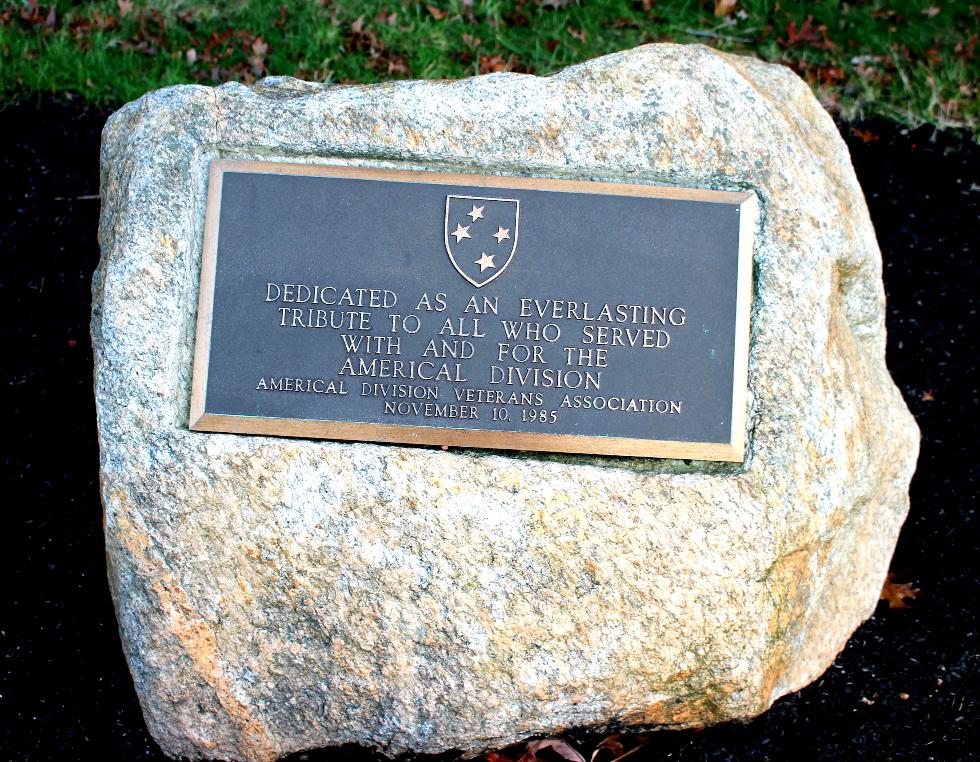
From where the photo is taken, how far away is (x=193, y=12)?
5012 millimetres

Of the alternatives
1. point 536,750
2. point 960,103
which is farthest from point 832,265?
point 960,103

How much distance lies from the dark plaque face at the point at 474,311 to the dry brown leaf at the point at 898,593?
1.46 metres

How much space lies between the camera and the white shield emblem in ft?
9.85

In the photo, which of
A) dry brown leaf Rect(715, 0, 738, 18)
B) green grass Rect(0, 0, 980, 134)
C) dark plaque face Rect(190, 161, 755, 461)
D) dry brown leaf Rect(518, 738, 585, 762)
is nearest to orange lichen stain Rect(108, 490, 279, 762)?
dark plaque face Rect(190, 161, 755, 461)

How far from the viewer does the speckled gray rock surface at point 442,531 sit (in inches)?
112

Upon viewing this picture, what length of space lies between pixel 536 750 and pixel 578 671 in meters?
0.61

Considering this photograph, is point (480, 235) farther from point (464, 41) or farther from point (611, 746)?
point (464, 41)

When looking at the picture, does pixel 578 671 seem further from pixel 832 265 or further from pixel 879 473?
pixel 832 265

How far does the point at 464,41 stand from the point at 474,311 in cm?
253

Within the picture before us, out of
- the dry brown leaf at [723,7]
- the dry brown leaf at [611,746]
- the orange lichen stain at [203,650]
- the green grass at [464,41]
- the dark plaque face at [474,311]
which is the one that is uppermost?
the dry brown leaf at [723,7]

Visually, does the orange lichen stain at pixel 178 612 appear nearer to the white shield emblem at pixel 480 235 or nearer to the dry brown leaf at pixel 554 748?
the dry brown leaf at pixel 554 748

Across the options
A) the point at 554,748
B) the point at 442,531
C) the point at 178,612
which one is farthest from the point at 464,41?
the point at 554,748

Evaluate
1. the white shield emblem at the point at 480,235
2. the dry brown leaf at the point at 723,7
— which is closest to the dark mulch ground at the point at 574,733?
the dry brown leaf at the point at 723,7

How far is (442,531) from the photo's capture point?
2.84m
